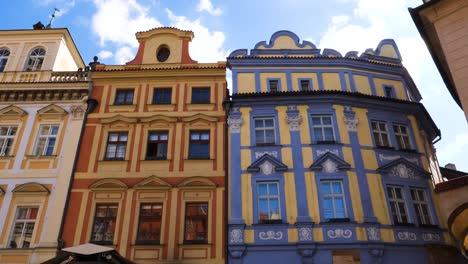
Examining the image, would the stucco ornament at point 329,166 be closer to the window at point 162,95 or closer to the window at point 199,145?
the window at point 199,145

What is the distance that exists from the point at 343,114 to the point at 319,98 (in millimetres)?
1397

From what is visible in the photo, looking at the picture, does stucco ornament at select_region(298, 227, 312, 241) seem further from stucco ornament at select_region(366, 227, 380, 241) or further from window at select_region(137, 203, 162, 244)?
window at select_region(137, 203, 162, 244)

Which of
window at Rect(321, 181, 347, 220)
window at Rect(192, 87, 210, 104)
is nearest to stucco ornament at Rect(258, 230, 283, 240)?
window at Rect(321, 181, 347, 220)

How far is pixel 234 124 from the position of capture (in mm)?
17891

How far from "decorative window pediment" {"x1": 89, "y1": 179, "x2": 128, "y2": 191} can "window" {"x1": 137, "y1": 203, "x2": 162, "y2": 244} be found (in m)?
1.31

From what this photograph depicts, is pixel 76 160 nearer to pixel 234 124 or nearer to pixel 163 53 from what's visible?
pixel 163 53

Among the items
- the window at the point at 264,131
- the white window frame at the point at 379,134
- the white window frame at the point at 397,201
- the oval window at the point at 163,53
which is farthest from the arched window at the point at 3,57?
the white window frame at the point at 397,201

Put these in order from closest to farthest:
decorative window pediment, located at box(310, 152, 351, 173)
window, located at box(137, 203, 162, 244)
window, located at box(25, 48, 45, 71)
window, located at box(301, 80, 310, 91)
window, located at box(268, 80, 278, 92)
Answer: window, located at box(137, 203, 162, 244)
decorative window pediment, located at box(310, 152, 351, 173)
window, located at box(301, 80, 310, 91)
window, located at box(268, 80, 278, 92)
window, located at box(25, 48, 45, 71)

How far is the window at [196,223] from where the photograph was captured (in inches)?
612

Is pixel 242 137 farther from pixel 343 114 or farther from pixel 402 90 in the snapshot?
pixel 402 90

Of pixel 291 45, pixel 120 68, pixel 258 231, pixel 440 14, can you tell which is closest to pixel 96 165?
pixel 120 68

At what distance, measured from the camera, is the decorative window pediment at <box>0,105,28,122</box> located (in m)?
18.7

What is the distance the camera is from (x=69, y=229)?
51.8 ft

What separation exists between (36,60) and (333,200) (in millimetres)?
17657
